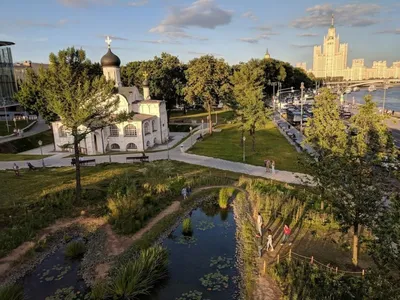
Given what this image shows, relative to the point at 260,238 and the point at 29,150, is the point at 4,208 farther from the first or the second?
the point at 29,150

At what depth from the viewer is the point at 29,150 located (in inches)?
1704

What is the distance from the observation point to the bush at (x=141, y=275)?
40.4 feet

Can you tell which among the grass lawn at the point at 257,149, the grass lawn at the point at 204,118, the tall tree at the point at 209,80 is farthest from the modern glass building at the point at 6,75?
the grass lawn at the point at 257,149

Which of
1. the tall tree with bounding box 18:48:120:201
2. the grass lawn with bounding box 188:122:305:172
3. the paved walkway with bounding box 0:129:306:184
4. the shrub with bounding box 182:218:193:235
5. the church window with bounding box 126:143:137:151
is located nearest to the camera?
the shrub with bounding box 182:218:193:235

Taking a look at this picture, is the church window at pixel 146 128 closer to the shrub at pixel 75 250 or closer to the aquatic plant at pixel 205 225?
the aquatic plant at pixel 205 225

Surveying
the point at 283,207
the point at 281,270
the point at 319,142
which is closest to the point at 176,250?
the point at 281,270

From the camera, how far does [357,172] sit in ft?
39.8

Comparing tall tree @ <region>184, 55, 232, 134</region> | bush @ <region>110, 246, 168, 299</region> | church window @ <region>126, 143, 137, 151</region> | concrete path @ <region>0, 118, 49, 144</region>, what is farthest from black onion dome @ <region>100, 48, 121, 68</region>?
bush @ <region>110, 246, 168, 299</region>

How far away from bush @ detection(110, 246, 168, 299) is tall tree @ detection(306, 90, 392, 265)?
25.7ft

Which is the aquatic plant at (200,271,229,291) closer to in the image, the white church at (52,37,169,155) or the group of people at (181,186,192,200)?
the group of people at (181,186,192,200)

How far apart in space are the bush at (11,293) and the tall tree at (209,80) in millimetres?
38897

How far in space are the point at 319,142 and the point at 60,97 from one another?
16.4 meters

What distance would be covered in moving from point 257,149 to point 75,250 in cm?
2601

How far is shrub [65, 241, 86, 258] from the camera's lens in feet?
52.2
